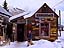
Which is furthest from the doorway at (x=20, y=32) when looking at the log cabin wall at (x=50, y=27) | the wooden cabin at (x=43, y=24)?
the log cabin wall at (x=50, y=27)

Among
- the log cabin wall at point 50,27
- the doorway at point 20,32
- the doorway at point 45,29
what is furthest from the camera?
the doorway at point 20,32

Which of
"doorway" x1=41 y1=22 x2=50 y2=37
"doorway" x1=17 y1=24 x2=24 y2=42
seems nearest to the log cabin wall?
"doorway" x1=41 y1=22 x2=50 y2=37

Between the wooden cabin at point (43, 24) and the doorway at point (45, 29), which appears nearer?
the wooden cabin at point (43, 24)

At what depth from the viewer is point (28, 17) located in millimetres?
21266

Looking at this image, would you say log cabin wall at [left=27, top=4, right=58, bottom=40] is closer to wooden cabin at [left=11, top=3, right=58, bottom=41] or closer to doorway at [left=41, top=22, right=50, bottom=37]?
wooden cabin at [left=11, top=3, right=58, bottom=41]

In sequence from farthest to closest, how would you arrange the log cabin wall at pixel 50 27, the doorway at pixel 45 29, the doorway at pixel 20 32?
the doorway at pixel 20 32 → the doorway at pixel 45 29 → the log cabin wall at pixel 50 27

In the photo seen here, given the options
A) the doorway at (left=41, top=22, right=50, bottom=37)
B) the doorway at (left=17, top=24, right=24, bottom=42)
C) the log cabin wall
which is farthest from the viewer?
the doorway at (left=17, top=24, right=24, bottom=42)

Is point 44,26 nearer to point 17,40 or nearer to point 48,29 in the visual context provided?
point 48,29

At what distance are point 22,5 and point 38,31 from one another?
87.8ft

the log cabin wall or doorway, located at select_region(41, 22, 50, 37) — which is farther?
doorway, located at select_region(41, 22, 50, 37)

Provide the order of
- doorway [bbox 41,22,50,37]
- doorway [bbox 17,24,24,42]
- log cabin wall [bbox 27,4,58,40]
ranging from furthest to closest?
doorway [bbox 17,24,24,42] < doorway [bbox 41,22,50,37] < log cabin wall [bbox 27,4,58,40]

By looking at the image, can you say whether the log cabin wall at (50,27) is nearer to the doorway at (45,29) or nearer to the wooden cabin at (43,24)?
the wooden cabin at (43,24)

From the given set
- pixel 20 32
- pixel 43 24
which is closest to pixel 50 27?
pixel 43 24

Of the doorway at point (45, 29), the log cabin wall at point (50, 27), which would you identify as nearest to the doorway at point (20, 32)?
the log cabin wall at point (50, 27)
